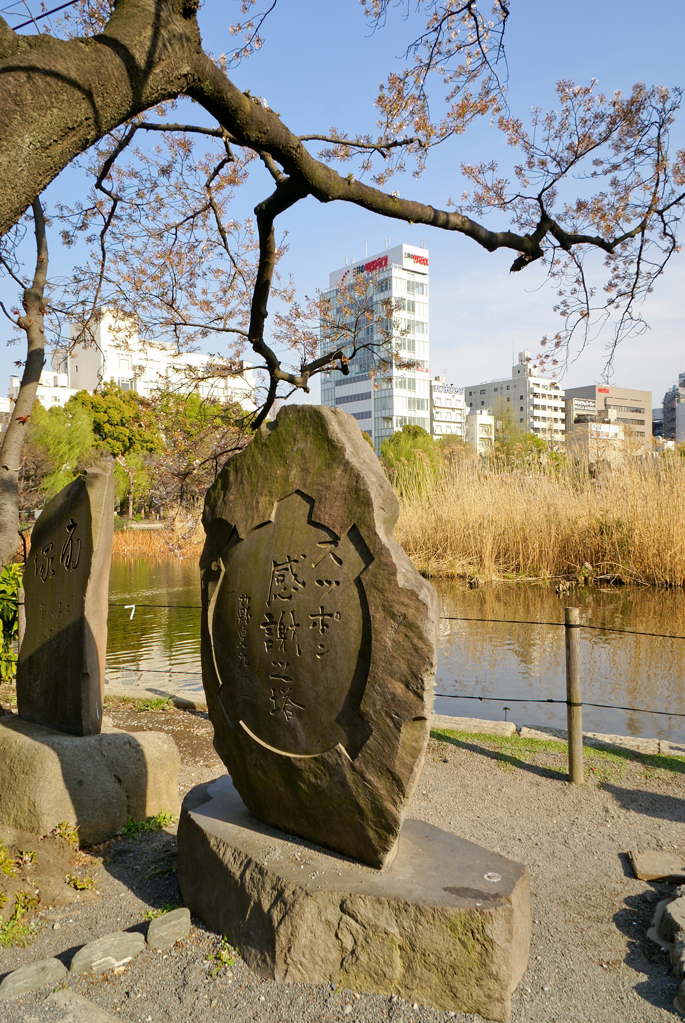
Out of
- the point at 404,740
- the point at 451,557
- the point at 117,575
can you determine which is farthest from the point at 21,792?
the point at 117,575

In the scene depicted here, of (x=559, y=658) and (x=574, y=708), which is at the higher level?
(x=574, y=708)

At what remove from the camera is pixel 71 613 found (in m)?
4.02

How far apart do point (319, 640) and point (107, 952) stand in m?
1.30

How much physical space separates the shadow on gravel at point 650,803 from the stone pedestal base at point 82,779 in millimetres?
2655

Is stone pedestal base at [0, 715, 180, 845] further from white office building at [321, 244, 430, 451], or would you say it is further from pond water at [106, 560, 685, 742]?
white office building at [321, 244, 430, 451]

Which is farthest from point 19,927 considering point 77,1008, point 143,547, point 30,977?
point 143,547

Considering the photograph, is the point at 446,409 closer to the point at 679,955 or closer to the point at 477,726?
the point at 477,726

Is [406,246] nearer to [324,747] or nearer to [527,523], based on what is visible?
[527,523]

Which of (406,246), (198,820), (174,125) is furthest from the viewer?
(406,246)

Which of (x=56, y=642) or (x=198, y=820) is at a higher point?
(x=56, y=642)

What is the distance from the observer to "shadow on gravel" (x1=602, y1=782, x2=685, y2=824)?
13.2ft

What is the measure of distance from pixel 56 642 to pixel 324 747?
2161mm

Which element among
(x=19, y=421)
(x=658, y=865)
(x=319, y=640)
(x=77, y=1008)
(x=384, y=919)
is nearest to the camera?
(x=77, y=1008)

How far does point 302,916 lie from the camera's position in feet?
7.86
